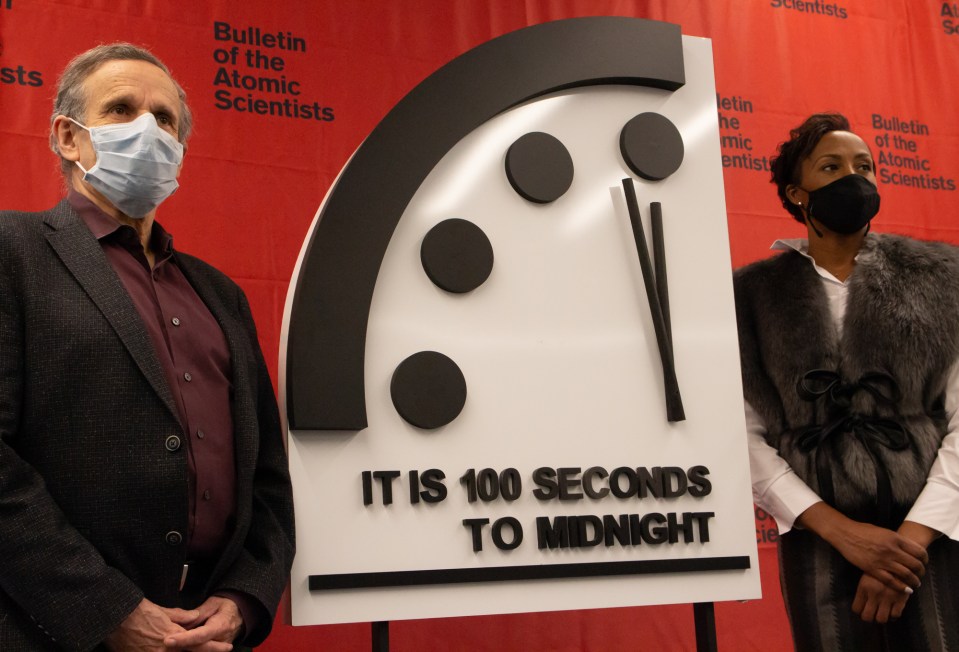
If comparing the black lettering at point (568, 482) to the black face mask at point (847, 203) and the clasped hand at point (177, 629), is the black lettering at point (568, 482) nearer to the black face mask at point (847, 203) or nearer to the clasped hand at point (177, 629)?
the clasped hand at point (177, 629)

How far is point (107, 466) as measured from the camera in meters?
1.33

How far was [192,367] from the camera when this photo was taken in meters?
1.48

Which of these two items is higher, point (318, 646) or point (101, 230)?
point (101, 230)

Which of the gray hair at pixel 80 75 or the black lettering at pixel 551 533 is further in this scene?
the black lettering at pixel 551 533

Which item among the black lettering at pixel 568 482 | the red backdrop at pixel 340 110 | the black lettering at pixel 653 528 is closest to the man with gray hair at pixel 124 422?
the black lettering at pixel 568 482

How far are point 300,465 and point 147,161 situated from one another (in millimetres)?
520

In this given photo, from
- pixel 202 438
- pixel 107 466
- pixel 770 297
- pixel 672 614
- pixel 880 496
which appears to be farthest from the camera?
pixel 672 614

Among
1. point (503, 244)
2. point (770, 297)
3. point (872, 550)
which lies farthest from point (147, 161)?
point (872, 550)

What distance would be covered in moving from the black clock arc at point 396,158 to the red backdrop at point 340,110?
109 cm

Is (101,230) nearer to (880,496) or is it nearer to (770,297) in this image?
(770,297)

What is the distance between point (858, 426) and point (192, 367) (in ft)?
4.00

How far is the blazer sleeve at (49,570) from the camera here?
125cm

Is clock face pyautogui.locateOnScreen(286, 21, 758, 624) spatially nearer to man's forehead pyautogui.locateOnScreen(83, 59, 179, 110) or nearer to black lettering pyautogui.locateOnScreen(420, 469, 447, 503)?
black lettering pyautogui.locateOnScreen(420, 469, 447, 503)

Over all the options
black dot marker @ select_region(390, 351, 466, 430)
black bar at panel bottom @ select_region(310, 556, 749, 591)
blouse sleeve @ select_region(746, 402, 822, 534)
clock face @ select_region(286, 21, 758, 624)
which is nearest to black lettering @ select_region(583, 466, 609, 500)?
clock face @ select_region(286, 21, 758, 624)
